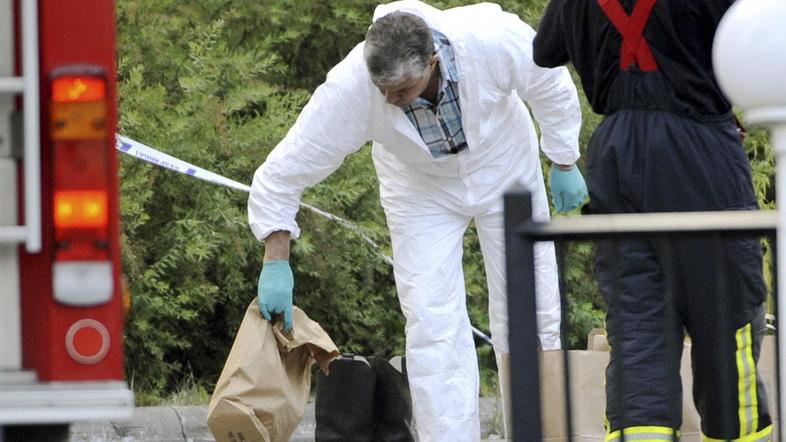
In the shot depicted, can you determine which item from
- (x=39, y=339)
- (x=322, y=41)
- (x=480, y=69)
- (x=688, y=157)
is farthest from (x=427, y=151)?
(x=322, y=41)

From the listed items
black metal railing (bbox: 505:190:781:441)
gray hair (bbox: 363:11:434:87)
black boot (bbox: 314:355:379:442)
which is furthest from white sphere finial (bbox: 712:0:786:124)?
black boot (bbox: 314:355:379:442)

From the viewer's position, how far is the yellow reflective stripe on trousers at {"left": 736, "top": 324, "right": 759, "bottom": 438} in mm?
4086

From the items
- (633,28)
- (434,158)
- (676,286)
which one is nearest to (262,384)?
(434,158)

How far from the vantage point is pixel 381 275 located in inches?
342

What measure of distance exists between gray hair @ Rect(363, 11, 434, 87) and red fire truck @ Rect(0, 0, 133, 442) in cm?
189

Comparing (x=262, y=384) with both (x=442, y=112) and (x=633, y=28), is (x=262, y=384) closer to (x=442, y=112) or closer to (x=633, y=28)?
(x=442, y=112)

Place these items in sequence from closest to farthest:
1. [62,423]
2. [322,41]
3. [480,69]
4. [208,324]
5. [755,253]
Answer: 1. [62,423]
2. [755,253]
3. [480,69]
4. [208,324]
5. [322,41]

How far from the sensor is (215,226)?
8133mm

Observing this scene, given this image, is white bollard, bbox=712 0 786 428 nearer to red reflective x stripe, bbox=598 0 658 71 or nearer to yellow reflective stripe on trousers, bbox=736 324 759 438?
yellow reflective stripe on trousers, bbox=736 324 759 438

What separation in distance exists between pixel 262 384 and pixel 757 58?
3616mm

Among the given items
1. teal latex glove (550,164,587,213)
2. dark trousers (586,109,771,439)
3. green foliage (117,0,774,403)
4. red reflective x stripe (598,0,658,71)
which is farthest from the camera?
green foliage (117,0,774,403)

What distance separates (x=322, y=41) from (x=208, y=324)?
1643mm

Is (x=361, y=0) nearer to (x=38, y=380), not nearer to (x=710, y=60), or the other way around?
(x=710, y=60)

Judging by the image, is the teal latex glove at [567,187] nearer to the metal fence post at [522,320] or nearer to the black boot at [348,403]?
the black boot at [348,403]
